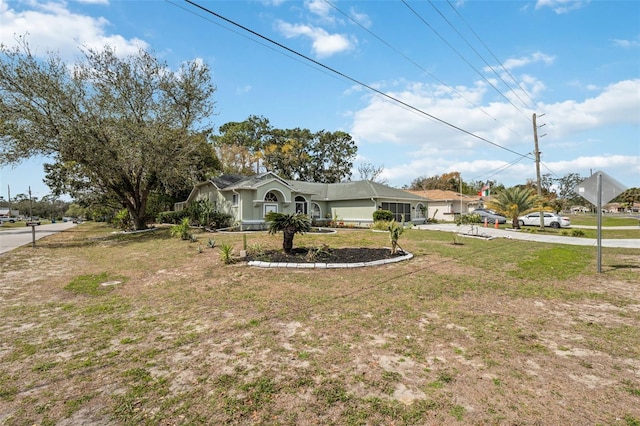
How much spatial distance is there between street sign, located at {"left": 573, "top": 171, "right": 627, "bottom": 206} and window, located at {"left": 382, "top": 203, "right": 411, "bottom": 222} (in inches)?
708

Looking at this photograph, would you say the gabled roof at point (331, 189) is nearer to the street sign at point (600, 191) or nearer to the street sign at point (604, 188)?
the street sign at point (604, 188)

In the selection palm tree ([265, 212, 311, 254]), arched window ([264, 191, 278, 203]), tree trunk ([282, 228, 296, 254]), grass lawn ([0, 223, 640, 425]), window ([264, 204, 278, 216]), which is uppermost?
arched window ([264, 191, 278, 203])

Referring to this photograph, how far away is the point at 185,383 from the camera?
10.9 feet

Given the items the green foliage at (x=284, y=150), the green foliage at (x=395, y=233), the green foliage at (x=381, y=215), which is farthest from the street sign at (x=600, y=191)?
the green foliage at (x=284, y=150)

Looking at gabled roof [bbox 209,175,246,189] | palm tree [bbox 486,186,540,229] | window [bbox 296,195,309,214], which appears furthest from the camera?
window [bbox 296,195,309,214]

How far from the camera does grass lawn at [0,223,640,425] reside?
9.46ft

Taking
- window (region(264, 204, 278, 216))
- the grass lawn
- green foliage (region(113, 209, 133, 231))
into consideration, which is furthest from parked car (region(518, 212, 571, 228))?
green foliage (region(113, 209, 133, 231))

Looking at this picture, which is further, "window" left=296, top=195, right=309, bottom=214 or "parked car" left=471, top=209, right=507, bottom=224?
"parked car" left=471, top=209, right=507, bottom=224

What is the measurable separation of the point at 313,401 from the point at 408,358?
1.45 metres

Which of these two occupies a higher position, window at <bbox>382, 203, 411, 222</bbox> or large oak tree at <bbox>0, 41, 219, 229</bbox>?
large oak tree at <bbox>0, 41, 219, 229</bbox>

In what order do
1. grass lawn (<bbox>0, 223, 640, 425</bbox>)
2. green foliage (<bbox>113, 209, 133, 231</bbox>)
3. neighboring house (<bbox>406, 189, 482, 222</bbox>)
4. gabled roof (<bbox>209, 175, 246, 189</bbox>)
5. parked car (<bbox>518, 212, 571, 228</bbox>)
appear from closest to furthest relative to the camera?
grass lawn (<bbox>0, 223, 640, 425</bbox>), gabled roof (<bbox>209, 175, 246, 189</bbox>), green foliage (<bbox>113, 209, 133, 231</bbox>), parked car (<bbox>518, 212, 571, 228</bbox>), neighboring house (<bbox>406, 189, 482, 222</bbox>)

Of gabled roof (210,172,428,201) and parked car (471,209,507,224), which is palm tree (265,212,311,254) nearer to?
gabled roof (210,172,428,201)

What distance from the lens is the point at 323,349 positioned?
4.07 metres

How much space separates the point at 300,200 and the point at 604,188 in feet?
63.6
